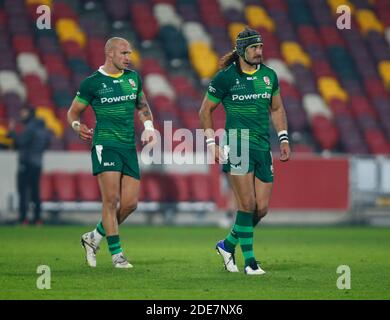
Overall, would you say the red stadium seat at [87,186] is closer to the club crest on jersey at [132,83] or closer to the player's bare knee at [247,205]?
the club crest on jersey at [132,83]

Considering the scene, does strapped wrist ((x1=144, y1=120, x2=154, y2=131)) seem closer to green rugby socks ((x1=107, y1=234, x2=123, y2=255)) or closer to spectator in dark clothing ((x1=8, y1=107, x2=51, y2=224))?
green rugby socks ((x1=107, y1=234, x2=123, y2=255))

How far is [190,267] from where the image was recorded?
498 inches

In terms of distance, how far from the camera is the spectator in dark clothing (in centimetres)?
2122

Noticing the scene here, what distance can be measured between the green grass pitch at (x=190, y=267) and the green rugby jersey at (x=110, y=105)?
1.39 meters

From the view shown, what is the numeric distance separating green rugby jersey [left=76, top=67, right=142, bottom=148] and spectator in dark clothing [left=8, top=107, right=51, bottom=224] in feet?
30.3

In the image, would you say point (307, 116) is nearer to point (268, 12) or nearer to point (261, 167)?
point (268, 12)

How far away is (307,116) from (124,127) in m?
15.8

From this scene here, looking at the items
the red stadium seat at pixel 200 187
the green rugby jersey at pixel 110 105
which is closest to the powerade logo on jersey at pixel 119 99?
the green rugby jersey at pixel 110 105

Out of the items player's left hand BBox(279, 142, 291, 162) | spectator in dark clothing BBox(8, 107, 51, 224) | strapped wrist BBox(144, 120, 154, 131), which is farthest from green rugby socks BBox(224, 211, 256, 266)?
spectator in dark clothing BBox(8, 107, 51, 224)

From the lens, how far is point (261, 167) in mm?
11594

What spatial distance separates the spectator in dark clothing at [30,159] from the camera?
21.2 m
